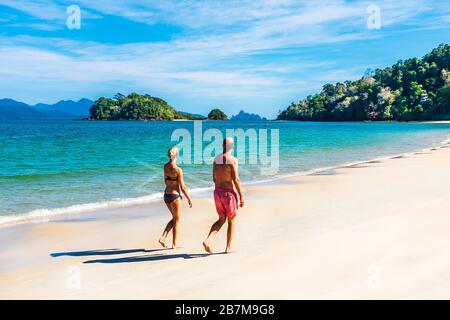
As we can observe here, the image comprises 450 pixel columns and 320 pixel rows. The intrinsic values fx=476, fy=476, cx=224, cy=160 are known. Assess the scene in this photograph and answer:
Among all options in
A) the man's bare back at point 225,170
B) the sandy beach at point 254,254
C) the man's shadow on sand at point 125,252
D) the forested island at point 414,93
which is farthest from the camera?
the forested island at point 414,93

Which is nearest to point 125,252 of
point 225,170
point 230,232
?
point 230,232

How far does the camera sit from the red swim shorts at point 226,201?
7.99 meters

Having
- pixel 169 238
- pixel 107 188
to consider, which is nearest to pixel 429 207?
pixel 169 238

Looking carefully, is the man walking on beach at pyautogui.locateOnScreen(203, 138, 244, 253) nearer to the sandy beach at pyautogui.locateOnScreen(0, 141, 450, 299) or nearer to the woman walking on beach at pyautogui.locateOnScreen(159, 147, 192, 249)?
the woman walking on beach at pyautogui.locateOnScreen(159, 147, 192, 249)

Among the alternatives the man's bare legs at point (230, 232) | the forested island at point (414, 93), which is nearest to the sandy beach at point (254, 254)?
the man's bare legs at point (230, 232)

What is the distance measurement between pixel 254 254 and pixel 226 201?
1.03m

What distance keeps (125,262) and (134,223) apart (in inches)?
135

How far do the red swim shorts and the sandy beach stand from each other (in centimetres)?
74

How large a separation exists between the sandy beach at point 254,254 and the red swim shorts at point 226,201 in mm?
745

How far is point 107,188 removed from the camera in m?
18.8

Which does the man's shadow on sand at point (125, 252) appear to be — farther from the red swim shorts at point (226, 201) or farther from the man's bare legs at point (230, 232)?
the red swim shorts at point (226, 201)

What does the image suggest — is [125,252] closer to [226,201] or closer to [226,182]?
[226,201]

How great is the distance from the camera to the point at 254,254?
809 centimetres
